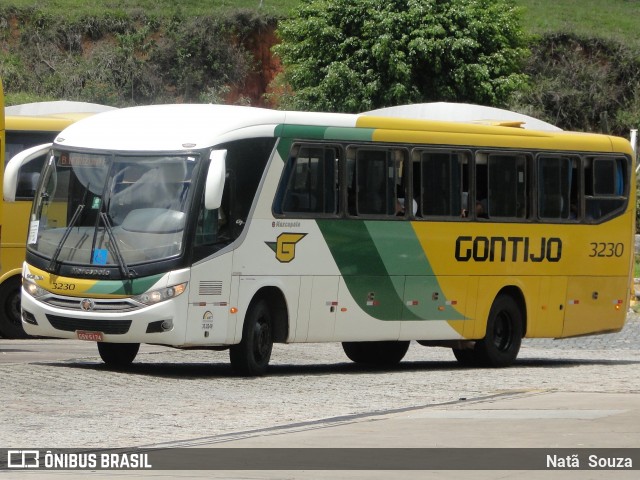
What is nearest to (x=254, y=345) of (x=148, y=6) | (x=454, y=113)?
(x=454, y=113)

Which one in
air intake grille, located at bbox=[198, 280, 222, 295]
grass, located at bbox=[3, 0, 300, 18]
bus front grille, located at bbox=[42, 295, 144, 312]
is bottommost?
bus front grille, located at bbox=[42, 295, 144, 312]

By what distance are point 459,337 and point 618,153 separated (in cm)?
425

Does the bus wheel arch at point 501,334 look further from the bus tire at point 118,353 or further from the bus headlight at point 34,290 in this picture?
the bus headlight at point 34,290

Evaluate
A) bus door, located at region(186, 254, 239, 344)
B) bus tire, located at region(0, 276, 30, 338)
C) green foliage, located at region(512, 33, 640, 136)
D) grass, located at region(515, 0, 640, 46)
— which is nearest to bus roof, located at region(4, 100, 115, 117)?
bus tire, located at region(0, 276, 30, 338)

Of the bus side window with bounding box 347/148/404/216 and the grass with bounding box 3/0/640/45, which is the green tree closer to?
the grass with bounding box 3/0/640/45

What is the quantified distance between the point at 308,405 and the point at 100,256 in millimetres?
3448

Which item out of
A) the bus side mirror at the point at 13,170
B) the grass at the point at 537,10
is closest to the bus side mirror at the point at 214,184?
the bus side mirror at the point at 13,170

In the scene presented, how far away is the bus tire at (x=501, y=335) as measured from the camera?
20359 millimetres

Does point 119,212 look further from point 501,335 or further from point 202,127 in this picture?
point 501,335

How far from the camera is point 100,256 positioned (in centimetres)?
1647

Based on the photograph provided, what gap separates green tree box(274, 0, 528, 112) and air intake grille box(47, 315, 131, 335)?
3105cm

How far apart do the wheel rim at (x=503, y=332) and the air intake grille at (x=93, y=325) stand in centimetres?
618

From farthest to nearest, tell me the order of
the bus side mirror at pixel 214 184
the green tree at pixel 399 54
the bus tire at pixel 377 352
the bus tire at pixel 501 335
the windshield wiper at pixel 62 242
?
the green tree at pixel 399 54
the bus tire at pixel 377 352
the bus tire at pixel 501 335
the windshield wiper at pixel 62 242
the bus side mirror at pixel 214 184

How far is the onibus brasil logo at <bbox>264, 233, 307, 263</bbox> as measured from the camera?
17.5 metres
